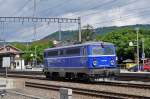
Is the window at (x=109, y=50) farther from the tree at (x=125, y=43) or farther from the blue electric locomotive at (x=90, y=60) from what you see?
the tree at (x=125, y=43)

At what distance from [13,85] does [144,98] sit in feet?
29.9

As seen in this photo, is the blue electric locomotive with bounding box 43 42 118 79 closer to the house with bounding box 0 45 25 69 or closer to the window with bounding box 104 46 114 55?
the window with bounding box 104 46 114 55

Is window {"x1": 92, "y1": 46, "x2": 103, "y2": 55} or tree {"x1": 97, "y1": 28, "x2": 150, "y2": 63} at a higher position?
tree {"x1": 97, "y1": 28, "x2": 150, "y2": 63}

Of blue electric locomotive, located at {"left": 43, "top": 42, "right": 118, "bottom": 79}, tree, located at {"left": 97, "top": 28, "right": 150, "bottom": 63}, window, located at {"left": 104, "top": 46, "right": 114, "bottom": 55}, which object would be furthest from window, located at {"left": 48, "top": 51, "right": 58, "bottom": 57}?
tree, located at {"left": 97, "top": 28, "right": 150, "bottom": 63}

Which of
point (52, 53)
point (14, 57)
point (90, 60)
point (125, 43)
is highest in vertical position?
point (125, 43)

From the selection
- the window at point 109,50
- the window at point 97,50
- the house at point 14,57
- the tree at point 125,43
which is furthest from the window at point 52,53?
the tree at point 125,43

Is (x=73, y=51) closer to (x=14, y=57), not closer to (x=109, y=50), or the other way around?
(x=109, y=50)

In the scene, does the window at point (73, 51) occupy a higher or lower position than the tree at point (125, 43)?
lower

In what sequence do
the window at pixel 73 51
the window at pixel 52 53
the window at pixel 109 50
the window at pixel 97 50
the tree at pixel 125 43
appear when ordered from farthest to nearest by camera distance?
the tree at pixel 125 43
the window at pixel 52 53
the window at pixel 73 51
the window at pixel 109 50
the window at pixel 97 50

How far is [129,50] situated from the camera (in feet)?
391

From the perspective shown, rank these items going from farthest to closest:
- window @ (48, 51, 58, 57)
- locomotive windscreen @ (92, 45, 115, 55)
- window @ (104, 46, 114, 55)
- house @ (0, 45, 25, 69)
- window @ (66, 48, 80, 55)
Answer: house @ (0, 45, 25, 69)
window @ (48, 51, 58, 57)
window @ (66, 48, 80, 55)
window @ (104, 46, 114, 55)
locomotive windscreen @ (92, 45, 115, 55)

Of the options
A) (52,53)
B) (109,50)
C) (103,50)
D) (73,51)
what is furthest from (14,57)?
(103,50)

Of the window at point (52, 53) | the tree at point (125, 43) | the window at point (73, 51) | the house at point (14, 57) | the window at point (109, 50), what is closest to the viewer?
the window at point (109, 50)

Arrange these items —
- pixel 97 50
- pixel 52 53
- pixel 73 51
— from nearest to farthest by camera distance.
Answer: pixel 97 50
pixel 73 51
pixel 52 53
